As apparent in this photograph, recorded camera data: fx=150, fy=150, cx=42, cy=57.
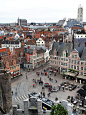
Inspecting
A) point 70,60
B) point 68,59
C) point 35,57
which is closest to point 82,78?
point 70,60

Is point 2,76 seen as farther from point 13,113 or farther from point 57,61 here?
point 57,61

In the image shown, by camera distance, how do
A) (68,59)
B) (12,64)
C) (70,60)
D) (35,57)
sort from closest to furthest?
(70,60) → (68,59) → (12,64) → (35,57)

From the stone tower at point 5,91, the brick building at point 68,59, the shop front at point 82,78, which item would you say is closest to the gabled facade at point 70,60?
the brick building at point 68,59

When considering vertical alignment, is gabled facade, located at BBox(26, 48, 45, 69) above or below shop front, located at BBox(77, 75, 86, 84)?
above

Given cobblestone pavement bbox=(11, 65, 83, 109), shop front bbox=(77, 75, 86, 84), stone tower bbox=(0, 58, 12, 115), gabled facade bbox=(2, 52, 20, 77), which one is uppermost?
stone tower bbox=(0, 58, 12, 115)

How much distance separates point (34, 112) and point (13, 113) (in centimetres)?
243

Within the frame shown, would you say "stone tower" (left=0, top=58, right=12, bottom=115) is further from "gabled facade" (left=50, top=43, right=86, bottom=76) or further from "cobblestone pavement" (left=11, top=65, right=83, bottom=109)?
"gabled facade" (left=50, top=43, right=86, bottom=76)

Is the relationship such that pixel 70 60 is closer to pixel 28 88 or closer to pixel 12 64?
pixel 28 88

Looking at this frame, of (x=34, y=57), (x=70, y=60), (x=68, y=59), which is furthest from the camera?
(x=34, y=57)

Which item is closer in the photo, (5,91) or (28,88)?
(5,91)

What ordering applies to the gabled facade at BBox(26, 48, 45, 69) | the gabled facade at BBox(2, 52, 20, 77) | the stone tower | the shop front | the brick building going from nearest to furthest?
the stone tower
the shop front
the brick building
the gabled facade at BBox(2, 52, 20, 77)
the gabled facade at BBox(26, 48, 45, 69)

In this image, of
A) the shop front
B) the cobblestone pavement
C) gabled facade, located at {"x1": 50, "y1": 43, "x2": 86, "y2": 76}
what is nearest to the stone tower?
the cobblestone pavement

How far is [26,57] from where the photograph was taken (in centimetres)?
6431

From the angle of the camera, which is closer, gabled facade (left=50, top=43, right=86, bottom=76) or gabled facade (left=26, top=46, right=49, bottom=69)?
gabled facade (left=50, top=43, right=86, bottom=76)
